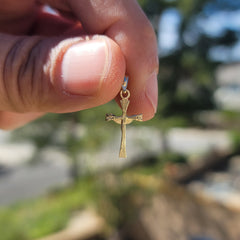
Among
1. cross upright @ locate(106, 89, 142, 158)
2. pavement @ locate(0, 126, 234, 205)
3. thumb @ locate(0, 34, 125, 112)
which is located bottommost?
pavement @ locate(0, 126, 234, 205)

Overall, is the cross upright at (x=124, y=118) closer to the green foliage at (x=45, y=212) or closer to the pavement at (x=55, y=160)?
the pavement at (x=55, y=160)

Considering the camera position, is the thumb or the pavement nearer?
the thumb

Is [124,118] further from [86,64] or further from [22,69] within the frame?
[22,69]

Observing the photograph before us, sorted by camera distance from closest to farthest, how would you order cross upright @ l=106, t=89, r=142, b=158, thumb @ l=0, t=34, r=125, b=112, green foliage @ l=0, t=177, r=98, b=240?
thumb @ l=0, t=34, r=125, b=112 → cross upright @ l=106, t=89, r=142, b=158 → green foliage @ l=0, t=177, r=98, b=240

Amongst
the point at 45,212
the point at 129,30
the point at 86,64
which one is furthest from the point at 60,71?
the point at 45,212

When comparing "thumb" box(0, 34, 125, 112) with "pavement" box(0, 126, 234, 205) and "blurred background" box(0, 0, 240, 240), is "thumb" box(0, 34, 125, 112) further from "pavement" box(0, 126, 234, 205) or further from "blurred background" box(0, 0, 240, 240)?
"pavement" box(0, 126, 234, 205)

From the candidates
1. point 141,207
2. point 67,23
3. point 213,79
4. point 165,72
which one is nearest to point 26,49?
point 67,23

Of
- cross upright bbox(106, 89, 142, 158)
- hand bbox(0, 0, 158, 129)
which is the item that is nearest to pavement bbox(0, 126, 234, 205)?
cross upright bbox(106, 89, 142, 158)

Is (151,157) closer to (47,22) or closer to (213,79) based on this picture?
(213,79)
